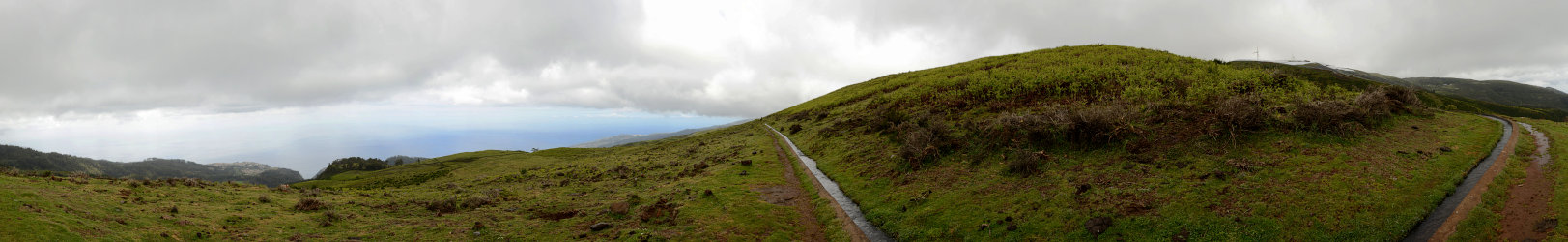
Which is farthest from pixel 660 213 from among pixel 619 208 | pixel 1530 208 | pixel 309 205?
pixel 1530 208

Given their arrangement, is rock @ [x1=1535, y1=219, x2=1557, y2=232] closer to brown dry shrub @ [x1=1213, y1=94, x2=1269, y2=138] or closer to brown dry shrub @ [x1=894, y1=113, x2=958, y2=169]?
brown dry shrub @ [x1=1213, y1=94, x2=1269, y2=138]

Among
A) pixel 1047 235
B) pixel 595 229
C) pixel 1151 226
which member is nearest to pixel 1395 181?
pixel 1151 226

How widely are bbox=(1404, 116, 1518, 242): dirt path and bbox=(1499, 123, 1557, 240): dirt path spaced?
514mm

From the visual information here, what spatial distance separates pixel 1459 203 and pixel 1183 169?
5.77 m

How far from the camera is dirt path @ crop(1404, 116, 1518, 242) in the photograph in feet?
39.2

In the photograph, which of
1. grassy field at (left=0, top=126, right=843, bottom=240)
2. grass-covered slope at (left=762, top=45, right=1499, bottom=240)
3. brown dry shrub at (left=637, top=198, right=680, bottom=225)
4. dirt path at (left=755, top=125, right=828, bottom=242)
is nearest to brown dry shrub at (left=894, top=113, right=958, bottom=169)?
grass-covered slope at (left=762, top=45, right=1499, bottom=240)

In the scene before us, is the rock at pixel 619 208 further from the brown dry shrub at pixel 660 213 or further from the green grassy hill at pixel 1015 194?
the brown dry shrub at pixel 660 213

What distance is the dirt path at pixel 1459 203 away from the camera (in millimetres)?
11947

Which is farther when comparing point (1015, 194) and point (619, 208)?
point (619, 208)

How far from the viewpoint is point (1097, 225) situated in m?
14.4

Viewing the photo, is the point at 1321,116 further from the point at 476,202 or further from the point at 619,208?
the point at 476,202

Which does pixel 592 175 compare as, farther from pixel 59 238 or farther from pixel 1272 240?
pixel 1272 240

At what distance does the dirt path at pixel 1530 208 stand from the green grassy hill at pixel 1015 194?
1.27 metres

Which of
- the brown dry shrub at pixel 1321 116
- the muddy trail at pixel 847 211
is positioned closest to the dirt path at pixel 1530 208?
the brown dry shrub at pixel 1321 116
